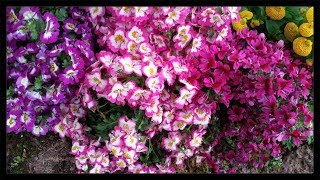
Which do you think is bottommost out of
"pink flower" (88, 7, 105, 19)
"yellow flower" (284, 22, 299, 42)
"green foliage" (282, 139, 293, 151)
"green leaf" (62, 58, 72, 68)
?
"green foliage" (282, 139, 293, 151)

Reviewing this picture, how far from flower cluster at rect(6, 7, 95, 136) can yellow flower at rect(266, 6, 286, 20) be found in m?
1.00

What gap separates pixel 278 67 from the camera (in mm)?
2373

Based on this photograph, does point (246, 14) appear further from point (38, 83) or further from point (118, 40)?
point (38, 83)

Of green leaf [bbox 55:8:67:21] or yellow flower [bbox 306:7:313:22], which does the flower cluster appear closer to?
green leaf [bbox 55:8:67:21]

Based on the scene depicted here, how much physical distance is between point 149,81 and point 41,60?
0.61 m

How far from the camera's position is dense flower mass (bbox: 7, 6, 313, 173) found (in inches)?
86.1

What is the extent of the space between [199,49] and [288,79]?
21.4 inches

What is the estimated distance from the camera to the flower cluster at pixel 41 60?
7.38 ft

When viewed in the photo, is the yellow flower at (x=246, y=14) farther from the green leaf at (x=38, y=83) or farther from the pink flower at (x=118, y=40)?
the green leaf at (x=38, y=83)

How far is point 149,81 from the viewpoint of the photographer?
2.11 m

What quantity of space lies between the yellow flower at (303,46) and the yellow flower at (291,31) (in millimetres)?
58

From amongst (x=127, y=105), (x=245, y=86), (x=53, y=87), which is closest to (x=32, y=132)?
(x=53, y=87)

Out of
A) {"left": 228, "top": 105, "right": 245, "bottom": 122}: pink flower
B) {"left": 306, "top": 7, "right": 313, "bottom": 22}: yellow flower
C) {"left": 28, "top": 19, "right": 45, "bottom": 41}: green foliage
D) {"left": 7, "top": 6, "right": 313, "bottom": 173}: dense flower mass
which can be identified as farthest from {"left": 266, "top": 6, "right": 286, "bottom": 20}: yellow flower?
{"left": 28, "top": 19, "right": 45, "bottom": 41}: green foliage
